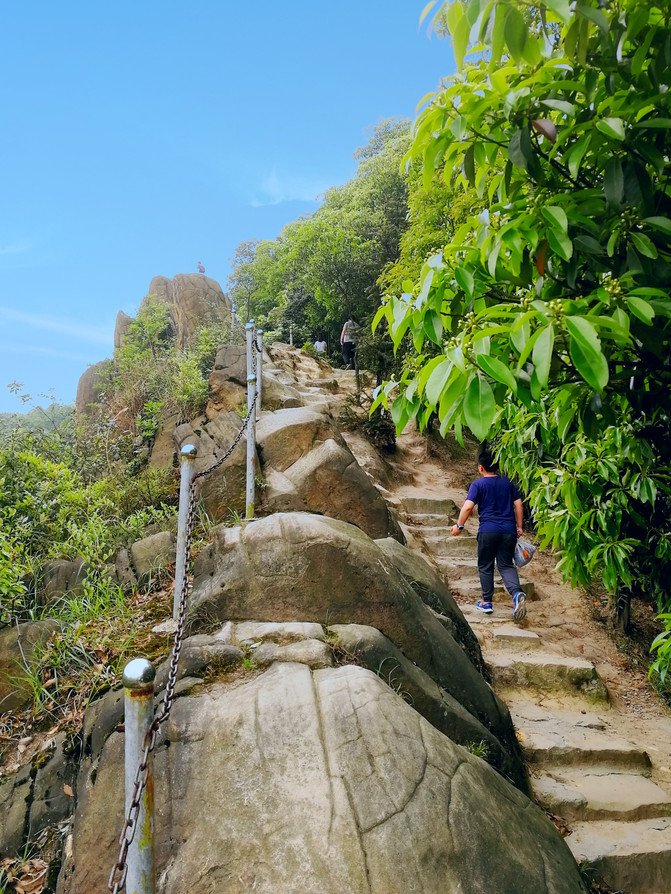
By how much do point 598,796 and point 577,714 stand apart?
3.79 feet

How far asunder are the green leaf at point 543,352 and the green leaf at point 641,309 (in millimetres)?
378

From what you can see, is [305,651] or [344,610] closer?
[305,651]

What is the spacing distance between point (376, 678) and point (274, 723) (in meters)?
0.59

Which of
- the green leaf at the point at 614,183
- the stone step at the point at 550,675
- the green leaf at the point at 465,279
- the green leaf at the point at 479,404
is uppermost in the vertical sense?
the green leaf at the point at 614,183

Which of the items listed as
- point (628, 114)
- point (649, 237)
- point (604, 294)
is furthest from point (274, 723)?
point (628, 114)

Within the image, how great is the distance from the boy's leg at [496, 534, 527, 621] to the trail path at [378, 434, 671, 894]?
253 millimetres

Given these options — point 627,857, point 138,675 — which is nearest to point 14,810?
point 138,675

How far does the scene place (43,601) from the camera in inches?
196

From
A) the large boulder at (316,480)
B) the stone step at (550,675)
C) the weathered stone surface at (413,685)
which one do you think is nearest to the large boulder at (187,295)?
the large boulder at (316,480)

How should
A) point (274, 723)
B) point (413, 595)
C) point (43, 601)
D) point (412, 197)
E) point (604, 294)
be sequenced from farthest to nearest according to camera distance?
point (412, 197), point (43, 601), point (413, 595), point (274, 723), point (604, 294)

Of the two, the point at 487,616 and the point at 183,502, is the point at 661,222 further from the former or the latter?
the point at 487,616

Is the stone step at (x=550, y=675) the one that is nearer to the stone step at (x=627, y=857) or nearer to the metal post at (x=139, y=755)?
the stone step at (x=627, y=857)

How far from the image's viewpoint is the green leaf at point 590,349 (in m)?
1.48

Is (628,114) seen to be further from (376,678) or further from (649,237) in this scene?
(376,678)
